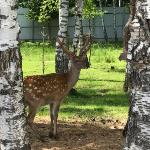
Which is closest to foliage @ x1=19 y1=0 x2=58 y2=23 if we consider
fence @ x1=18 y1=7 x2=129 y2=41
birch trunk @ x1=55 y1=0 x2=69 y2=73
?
fence @ x1=18 y1=7 x2=129 y2=41

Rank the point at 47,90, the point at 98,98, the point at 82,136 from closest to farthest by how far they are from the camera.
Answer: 1. the point at 47,90
2. the point at 82,136
3. the point at 98,98

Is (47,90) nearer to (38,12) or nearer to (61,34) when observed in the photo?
(61,34)

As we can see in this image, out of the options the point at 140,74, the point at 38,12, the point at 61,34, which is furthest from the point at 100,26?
the point at 140,74

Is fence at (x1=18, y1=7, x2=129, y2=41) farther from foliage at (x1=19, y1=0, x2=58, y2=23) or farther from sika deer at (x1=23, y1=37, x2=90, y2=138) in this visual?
sika deer at (x1=23, y1=37, x2=90, y2=138)

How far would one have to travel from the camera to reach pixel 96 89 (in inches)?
655

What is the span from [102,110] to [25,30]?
2693 cm

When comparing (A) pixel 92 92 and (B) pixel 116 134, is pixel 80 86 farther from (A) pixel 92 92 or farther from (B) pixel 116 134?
(B) pixel 116 134

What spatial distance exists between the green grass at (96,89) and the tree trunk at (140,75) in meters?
7.55

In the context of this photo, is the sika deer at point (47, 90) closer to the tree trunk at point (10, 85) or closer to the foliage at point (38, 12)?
the tree trunk at point (10, 85)

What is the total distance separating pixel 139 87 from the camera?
4.23 meters

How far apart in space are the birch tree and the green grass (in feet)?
24.8

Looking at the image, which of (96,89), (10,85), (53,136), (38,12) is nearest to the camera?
(10,85)

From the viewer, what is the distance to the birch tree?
412 centimetres

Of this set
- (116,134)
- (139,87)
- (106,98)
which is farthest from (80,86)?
(139,87)
